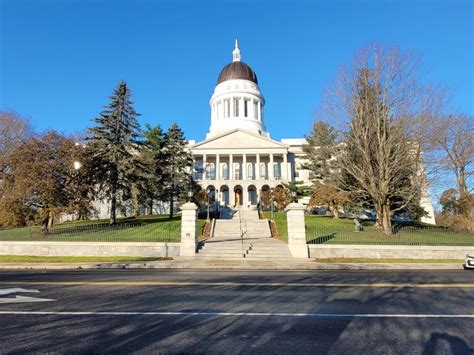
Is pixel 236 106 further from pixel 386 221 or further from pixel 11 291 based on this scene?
pixel 11 291

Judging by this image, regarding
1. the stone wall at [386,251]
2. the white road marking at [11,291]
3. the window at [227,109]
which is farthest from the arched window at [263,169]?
the white road marking at [11,291]

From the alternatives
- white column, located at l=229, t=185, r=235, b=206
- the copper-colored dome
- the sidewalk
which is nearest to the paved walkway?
the sidewalk

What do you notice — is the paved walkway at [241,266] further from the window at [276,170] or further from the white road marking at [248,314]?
the window at [276,170]

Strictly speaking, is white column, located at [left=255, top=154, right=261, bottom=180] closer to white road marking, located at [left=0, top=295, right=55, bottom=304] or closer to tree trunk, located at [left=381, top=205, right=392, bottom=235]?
tree trunk, located at [left=381, top=205, right=392, bottom=235]

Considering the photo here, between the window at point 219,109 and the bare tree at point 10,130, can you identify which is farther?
the window at point 219,109

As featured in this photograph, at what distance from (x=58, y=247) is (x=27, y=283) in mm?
9069

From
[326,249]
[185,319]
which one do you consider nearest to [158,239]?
[326,249]

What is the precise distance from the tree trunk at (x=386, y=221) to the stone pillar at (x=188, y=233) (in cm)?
1372

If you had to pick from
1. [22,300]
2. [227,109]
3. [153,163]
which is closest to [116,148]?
[153,163]

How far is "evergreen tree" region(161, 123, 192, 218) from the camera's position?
34.9 m

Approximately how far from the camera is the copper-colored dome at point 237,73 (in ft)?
224

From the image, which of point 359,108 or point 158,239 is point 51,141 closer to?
point 158,239

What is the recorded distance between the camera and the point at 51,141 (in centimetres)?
2031

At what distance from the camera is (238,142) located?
52.6 metres
